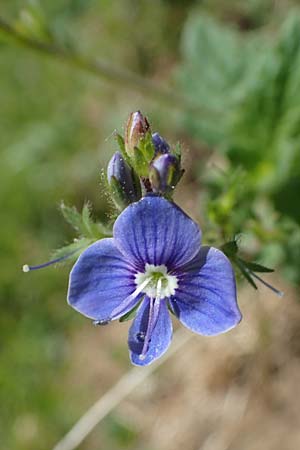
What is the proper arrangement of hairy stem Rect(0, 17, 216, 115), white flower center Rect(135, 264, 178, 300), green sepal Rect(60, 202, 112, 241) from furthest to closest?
hairy stem Rect(0, 17, 216, 115) → green sepal Rect(60, 202, 112, 241) → white flower center Rect(135, 264, 178, 300)

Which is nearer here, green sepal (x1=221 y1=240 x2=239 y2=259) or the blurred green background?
green sepal (x1=221 y1=240 x2=239 y2=259)

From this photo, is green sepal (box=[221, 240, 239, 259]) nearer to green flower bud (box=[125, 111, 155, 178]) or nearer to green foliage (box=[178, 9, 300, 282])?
green flower bud (box=[125, 111, 155, 178])

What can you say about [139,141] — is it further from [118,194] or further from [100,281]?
[100,281]

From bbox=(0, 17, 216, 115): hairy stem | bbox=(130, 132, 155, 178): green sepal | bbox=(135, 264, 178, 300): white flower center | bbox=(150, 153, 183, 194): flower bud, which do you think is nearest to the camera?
bbox=(150, 153, 183, 194): flower bud

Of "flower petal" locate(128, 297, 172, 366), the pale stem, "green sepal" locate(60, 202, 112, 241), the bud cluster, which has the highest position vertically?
the bud cluster

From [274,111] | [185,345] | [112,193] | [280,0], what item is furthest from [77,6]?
[112,193]

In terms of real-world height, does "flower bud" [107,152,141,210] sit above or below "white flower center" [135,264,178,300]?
above

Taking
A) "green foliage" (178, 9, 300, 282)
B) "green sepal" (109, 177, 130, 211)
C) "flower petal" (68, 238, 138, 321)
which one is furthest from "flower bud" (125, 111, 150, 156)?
"green foliage" (178, 9, 300, 282)
